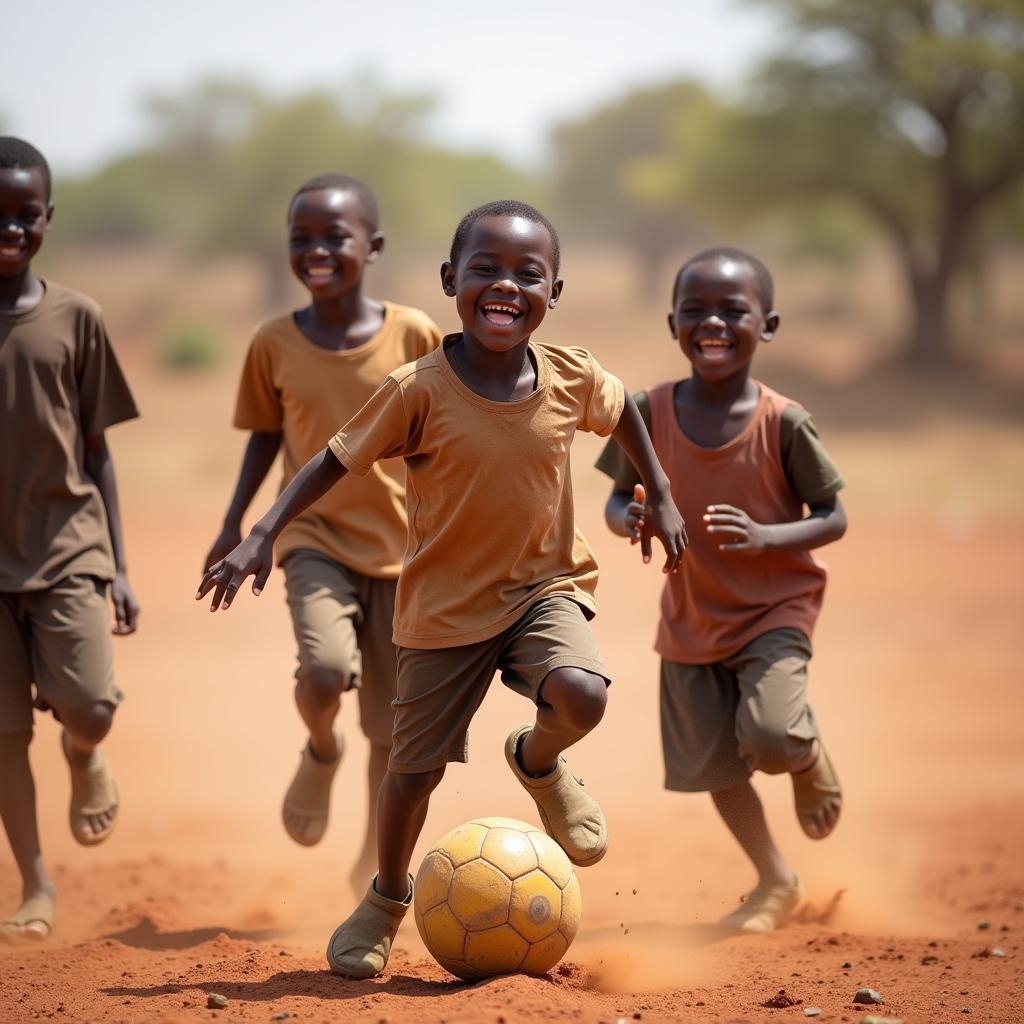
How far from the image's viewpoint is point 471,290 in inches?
163

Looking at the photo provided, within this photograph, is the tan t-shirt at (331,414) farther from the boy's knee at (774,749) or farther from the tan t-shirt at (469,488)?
the boy's knee at (774,749)

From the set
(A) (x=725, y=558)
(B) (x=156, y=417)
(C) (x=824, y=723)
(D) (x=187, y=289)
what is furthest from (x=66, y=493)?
(D) (x=187, y=289)

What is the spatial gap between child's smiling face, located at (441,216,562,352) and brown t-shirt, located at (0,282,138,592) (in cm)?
170

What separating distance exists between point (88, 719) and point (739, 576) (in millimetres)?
2349

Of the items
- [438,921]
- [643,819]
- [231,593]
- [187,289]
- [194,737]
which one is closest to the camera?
[231,593]

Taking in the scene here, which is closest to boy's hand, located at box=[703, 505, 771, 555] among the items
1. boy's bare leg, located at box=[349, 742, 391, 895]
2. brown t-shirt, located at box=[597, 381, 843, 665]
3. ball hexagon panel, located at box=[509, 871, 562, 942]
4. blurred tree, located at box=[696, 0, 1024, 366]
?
brown t-shirt, located at box=[597, 381, 843, 665]

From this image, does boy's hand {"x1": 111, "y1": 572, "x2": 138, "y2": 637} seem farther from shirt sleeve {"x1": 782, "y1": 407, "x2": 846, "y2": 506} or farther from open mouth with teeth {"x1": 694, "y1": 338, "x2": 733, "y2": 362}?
shirt sleeve {"x1": 782, "y1": 407, "x2": 846, "y2": 506}

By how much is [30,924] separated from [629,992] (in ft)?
7.16

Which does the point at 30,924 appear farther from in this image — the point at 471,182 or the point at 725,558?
the point at 471,182

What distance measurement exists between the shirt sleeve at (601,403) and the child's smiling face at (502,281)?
0.97ft

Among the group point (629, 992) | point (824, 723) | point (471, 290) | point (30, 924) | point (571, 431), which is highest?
point (471, 290)

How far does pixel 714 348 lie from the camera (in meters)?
5.26

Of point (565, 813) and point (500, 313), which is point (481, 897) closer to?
point (565, 813)

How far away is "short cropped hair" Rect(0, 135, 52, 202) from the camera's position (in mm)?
5105
